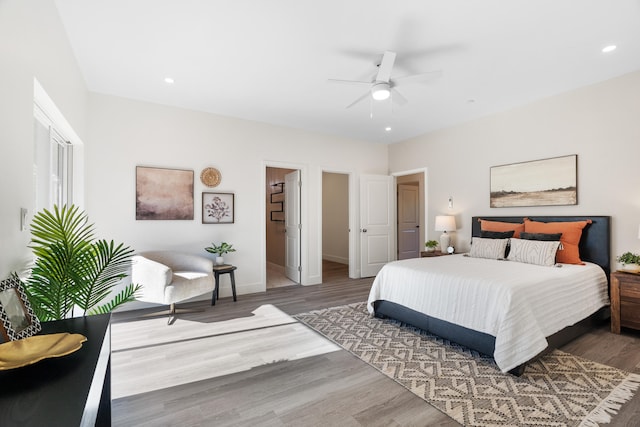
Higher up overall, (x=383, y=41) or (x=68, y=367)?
(x=383, y=41)

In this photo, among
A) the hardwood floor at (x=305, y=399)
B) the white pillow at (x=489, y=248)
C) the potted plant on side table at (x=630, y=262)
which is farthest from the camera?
the white pillow at (x=489, y=248)

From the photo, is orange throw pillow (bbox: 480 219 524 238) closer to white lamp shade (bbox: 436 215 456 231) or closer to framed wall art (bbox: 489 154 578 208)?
framed wall art (bbox: 489 154 578 208)

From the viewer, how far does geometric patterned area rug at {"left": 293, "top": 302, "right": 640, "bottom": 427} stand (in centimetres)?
189

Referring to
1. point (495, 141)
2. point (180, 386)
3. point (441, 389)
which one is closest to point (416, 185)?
→ point (495, 141)

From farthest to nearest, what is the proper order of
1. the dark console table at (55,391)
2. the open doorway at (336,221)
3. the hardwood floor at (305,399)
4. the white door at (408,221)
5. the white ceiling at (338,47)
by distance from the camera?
the open doorway at (336,221), the white door at (408,221), the white ceiling at (338,47), the hardwood floor at (305,399), the dark console table at (55,391)

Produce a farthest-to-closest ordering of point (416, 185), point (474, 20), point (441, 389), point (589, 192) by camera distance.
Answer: point (416, 185), point (589, 192), point (474, 20), point (441, 389)

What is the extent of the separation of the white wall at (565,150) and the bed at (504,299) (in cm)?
27

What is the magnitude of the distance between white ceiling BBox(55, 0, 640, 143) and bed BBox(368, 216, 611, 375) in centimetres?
189

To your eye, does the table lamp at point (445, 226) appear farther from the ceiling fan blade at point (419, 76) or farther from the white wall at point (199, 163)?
the ceiling fan blade at point (419, 76)

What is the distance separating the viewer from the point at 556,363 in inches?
99.1

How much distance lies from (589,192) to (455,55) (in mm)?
2381

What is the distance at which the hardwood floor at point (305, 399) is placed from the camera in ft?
6.11

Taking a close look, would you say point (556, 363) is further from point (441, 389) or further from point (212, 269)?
point (212, 269)

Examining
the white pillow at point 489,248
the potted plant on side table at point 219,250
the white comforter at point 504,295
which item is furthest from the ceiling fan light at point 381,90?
the potted plant on side table at point 219,250
